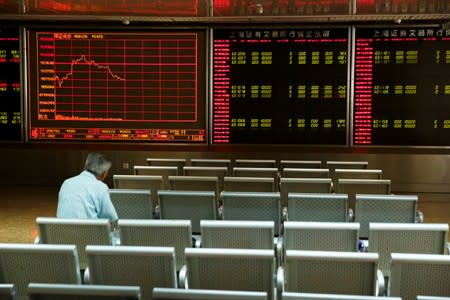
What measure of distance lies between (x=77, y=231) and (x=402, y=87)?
6.97 m

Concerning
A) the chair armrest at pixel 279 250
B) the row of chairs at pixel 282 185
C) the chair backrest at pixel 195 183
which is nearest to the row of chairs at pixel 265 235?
the chair armrest at pixel 279 250

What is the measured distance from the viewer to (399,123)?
9.46 metres

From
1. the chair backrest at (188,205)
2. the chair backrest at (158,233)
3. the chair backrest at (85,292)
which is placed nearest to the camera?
the chair backrest at (85,292)

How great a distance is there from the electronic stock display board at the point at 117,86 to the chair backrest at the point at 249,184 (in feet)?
13.8

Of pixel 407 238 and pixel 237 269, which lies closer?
pixel 237 269

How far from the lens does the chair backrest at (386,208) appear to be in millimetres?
4547

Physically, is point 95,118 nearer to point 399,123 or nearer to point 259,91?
point 259,91

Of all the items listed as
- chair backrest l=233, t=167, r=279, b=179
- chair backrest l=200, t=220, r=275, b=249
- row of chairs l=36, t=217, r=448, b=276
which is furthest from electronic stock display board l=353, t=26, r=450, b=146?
chair backrest l=200, t=220, r=275, b=249

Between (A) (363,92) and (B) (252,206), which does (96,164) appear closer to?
(B) (252,206)

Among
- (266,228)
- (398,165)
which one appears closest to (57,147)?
(398,165)

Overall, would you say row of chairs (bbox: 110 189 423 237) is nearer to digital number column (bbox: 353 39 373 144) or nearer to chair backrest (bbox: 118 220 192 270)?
chair backrest (bbox: 118 220 192 270)

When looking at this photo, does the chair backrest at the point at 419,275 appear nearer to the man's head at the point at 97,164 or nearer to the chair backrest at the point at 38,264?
the chair backrest at the point at 38,264

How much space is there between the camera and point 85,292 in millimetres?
2281

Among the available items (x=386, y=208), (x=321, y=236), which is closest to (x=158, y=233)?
(x=321, y=236)
